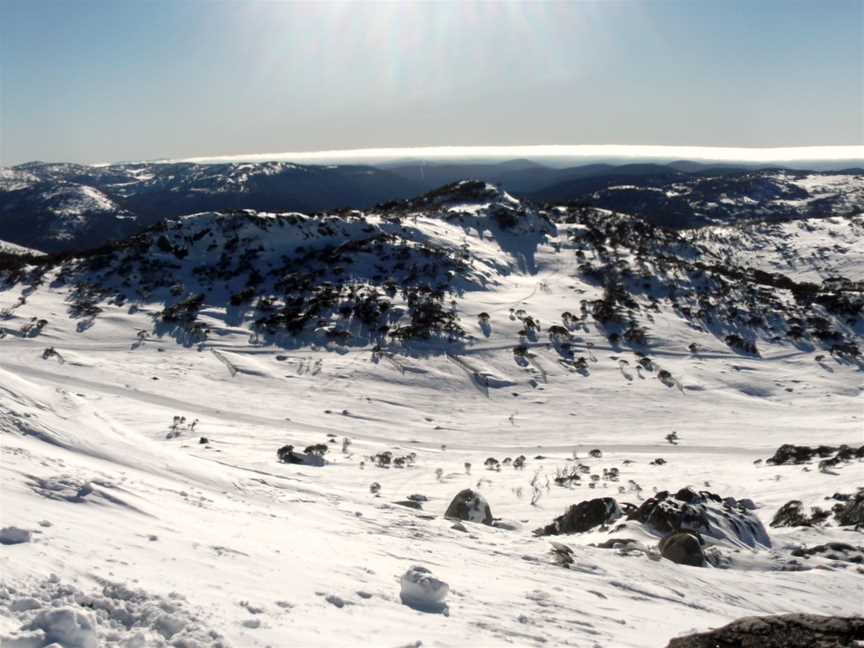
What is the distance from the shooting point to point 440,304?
5238 cm

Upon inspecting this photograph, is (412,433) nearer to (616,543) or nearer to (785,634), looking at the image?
(616,543)

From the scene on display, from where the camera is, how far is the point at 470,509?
58.3ft

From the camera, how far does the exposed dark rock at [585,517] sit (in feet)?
59.7

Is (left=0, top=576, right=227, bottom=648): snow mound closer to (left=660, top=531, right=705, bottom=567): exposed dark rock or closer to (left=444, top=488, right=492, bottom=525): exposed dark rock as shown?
(left=444, top=488, right=492, bottom=525): exposed dark rock

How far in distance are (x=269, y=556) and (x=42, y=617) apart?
4.10 m

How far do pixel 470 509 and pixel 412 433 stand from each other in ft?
50.0

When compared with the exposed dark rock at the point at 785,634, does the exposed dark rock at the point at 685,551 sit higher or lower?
lower

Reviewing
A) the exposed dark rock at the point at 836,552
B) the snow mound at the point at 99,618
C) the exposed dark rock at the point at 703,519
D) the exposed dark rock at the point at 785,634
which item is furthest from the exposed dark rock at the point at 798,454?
the snow mound at the point at 99,618

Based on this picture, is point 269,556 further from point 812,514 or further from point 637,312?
point 637,312

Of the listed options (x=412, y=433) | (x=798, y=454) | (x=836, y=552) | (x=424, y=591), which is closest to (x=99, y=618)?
(x=424, y=591)

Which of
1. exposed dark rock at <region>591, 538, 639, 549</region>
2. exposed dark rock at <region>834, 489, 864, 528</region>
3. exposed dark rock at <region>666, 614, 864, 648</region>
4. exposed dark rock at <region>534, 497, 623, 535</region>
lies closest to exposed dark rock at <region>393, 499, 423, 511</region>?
exposed dark rock at <region>534, 497, 623, 535</region>

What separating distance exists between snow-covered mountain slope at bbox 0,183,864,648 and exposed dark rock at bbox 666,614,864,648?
1.83 m

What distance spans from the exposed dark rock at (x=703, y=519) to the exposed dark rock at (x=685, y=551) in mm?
1451

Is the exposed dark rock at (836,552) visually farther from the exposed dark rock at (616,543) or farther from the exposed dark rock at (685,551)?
the exposed dark rock at (616,543)
